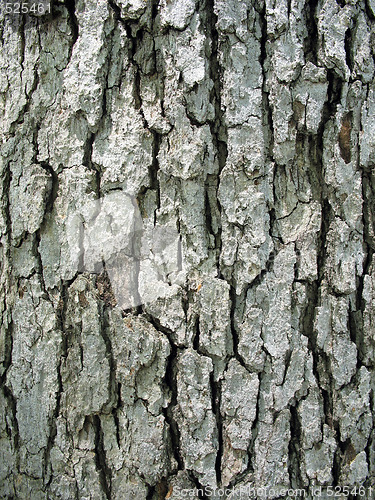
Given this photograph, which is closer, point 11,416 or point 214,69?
point 214,69

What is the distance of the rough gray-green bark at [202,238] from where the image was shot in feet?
3.69

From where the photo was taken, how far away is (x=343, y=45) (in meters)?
1.13

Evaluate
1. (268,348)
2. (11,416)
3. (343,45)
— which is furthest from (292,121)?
(11,416)

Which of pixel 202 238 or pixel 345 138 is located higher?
pixel 345 138

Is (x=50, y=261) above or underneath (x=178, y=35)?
underneath

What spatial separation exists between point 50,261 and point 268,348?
0.68m

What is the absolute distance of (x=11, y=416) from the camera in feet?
4.09

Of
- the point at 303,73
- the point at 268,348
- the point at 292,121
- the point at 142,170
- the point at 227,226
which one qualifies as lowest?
the point at 268,348

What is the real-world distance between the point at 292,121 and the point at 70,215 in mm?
683

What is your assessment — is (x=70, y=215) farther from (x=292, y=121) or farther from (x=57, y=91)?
(x=292, y=121)

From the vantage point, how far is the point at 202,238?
1142mm

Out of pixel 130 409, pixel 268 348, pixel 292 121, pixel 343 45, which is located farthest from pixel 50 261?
pixel 343 45

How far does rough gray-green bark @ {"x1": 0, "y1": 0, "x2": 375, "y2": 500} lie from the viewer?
113 cm

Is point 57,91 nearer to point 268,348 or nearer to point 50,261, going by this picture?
point 50,261
